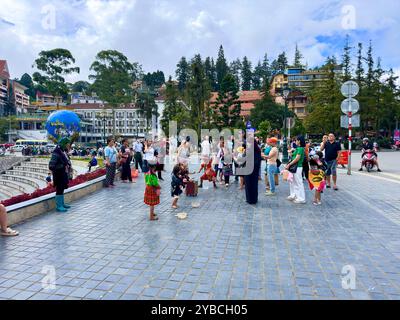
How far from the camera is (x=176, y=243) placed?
525 centimetres

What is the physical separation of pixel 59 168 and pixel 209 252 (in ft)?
13.9

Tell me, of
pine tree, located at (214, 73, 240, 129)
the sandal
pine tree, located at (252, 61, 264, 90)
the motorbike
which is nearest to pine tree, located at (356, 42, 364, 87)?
pine tree, located at (214, 73, 240, 129)

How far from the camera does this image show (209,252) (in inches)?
191

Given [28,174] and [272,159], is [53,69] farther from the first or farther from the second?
[272,159]

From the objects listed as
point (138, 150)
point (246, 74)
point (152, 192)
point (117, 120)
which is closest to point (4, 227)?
point (152, 192)

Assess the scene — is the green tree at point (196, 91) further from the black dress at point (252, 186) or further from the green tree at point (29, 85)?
the green tree at point (29, 85)

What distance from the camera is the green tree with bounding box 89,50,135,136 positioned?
164 ft

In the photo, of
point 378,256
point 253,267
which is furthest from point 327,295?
point 378,256

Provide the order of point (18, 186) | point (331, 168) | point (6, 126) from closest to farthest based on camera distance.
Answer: point (331, 168), point (18, 186), point (6, 126)

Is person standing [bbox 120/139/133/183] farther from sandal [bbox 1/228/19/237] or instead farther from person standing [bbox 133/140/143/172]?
sandal [bbox 1/228/19/237]

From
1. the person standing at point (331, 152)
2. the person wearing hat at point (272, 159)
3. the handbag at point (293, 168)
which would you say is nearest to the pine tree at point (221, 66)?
the person standing at point (331, 152)

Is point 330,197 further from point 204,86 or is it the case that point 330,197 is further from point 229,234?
point 204,86

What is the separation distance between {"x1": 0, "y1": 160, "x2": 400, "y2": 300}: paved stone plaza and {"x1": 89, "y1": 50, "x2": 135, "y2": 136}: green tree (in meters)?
45.9

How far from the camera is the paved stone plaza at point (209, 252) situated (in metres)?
3.68
